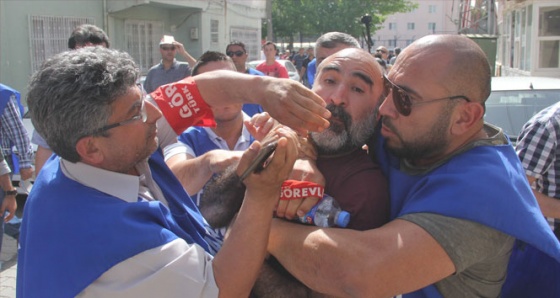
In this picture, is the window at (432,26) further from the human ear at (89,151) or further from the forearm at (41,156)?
the human ear at (89,151)

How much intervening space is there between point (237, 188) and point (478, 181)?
79 centimetres

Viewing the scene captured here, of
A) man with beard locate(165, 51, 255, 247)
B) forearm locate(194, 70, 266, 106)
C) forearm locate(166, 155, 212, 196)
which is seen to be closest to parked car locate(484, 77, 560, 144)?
man with beard locate(165, 51, 255, 247)

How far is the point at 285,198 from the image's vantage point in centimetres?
168

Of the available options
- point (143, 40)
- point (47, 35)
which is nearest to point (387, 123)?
point (47, 35)

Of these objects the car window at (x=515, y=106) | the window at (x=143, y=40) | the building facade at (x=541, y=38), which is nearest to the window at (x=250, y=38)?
the window at (x=143, y=40)

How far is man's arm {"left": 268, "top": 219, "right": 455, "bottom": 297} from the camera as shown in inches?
57.6

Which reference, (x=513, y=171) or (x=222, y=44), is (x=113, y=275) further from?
(x=222, y=44)

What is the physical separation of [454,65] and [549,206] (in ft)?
4.77

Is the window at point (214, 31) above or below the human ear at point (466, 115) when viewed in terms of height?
above

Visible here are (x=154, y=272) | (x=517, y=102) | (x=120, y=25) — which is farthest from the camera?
(x=120, y=25)

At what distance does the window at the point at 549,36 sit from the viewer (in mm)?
11961

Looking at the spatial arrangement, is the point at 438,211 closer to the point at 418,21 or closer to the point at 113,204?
the point at 113,204

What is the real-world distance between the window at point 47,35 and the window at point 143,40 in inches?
84.9

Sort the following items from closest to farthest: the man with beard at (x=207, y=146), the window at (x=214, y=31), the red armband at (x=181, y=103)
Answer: the red armband at (x=181, y=103) < the man with beard at (x=207, y=146) < the window at (x=214, y=31)
